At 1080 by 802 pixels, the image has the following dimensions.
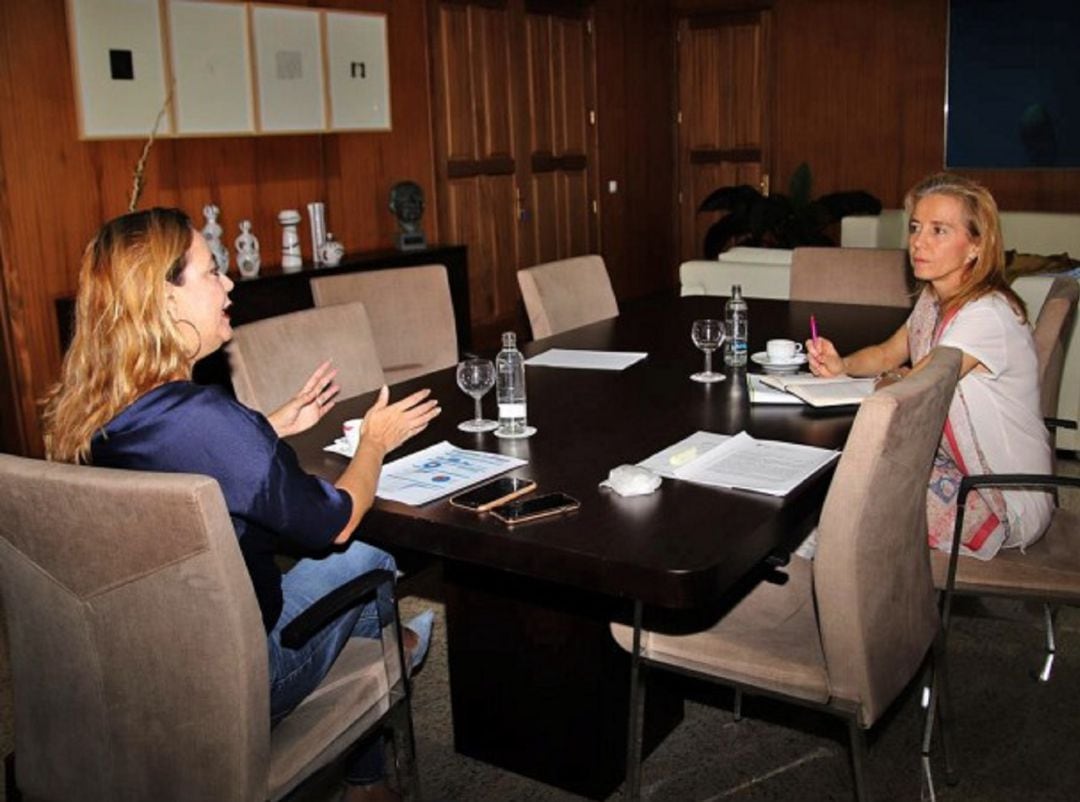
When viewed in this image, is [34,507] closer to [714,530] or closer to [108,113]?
[714,530]

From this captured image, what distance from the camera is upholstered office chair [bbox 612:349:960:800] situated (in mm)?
1799

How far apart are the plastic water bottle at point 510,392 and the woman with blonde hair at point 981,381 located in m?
0.86

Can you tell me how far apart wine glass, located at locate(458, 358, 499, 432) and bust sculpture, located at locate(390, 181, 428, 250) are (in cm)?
374

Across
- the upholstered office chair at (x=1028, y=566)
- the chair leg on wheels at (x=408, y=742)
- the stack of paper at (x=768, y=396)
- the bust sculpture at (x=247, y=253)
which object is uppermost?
the bust sculpture at (x=247, y=253)

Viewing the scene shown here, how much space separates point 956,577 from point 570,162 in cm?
595

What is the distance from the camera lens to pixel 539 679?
96.6 inches

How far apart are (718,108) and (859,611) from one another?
7736 mm

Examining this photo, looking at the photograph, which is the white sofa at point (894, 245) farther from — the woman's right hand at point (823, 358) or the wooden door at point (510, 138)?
the wooden door at point (510, 138)

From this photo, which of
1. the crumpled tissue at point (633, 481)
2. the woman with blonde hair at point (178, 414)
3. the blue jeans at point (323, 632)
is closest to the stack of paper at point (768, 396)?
the crumpled tissue at point (633, 481)

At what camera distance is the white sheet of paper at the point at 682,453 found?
2096 millimetres

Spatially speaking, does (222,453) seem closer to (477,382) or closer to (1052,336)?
(477,382)

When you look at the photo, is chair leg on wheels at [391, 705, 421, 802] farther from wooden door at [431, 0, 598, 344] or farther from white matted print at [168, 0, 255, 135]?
wooden door at [431, 0, 598, 344]

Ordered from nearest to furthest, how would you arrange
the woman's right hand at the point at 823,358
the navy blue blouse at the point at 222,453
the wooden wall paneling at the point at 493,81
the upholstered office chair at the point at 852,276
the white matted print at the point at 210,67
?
the navy blue blouse at the point at 222,453 < the woman's right hand at the point at 823,358 < the upholstered office chair at the point at 852,276 < the white matted print at the point at 210,67 < the wooden wall paneling at the point at 493,81

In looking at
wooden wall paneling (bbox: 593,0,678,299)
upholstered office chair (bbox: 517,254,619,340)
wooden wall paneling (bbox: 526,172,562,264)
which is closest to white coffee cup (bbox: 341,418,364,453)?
upholstered office chair (bbox: 517,254,619,340)
